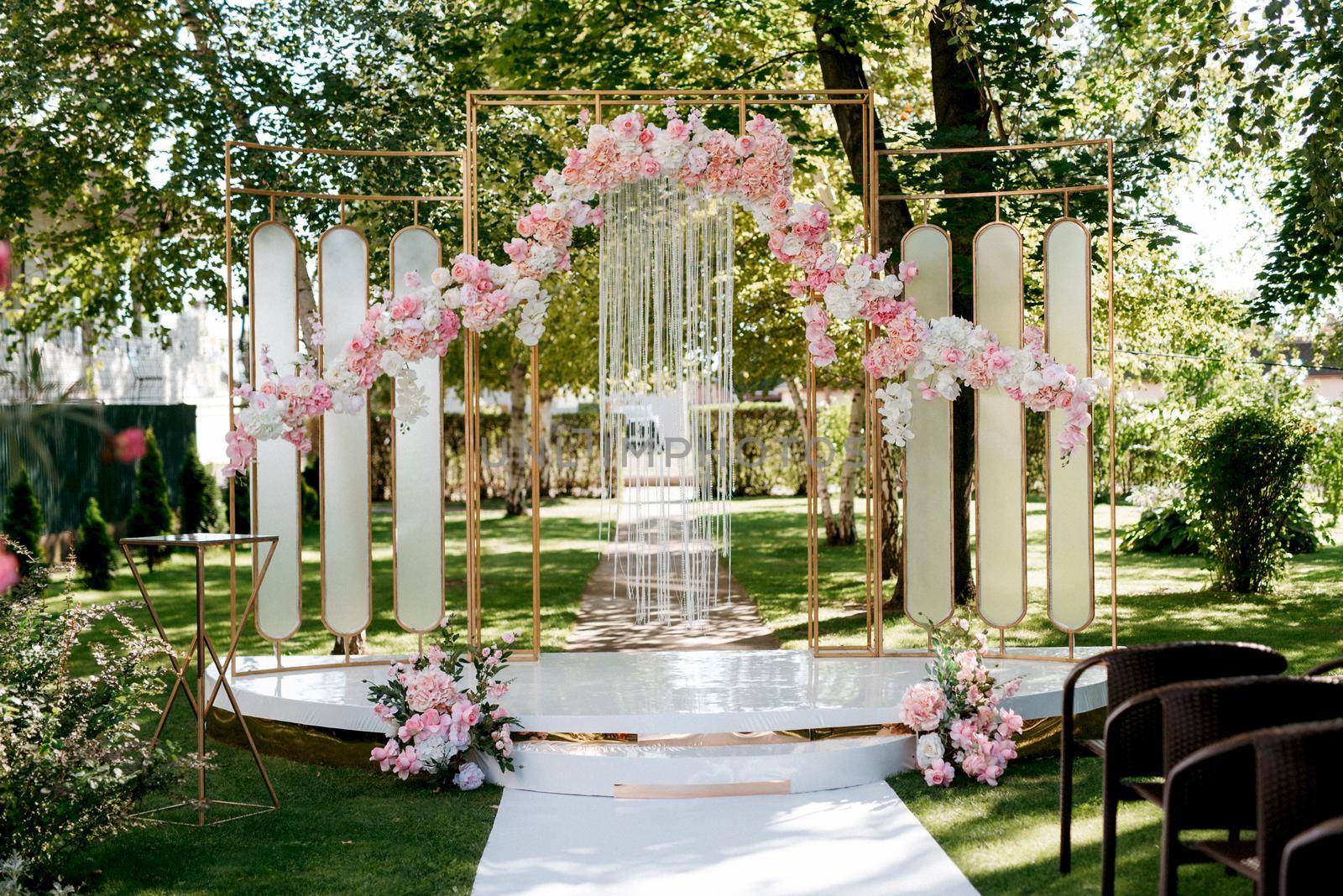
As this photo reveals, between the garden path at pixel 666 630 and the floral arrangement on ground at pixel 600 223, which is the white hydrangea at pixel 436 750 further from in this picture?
the garden path at pixel 666 630

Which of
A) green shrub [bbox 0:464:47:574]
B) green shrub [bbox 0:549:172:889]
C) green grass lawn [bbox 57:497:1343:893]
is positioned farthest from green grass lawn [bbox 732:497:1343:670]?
green shrub [bbox 0:464:47:574]

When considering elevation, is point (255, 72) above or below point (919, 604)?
above

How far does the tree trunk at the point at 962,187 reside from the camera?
7.75 m

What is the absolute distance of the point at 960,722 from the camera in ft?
15.7

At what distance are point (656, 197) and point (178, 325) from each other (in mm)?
15325

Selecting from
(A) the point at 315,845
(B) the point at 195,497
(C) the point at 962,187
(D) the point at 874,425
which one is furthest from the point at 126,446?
(B) the point at 195,497

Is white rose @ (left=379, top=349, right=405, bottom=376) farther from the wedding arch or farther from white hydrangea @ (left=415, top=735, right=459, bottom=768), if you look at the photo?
white hydrangea @ (left=415, top=735, right=459, bottom=768)

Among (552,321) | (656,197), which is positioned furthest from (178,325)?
(656,197)

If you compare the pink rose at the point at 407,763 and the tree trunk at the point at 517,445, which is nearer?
the pink rose at the point at 407,763

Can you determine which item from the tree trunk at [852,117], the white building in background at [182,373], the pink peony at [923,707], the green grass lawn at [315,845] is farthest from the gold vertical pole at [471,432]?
the white building in background at [182,373]

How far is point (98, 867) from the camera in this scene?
13.0 feet

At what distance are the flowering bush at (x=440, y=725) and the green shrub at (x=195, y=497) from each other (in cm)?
1051

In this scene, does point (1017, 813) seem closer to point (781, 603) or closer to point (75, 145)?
point (781, 603)

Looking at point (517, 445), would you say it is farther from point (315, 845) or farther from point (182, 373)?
point (315, 845)
